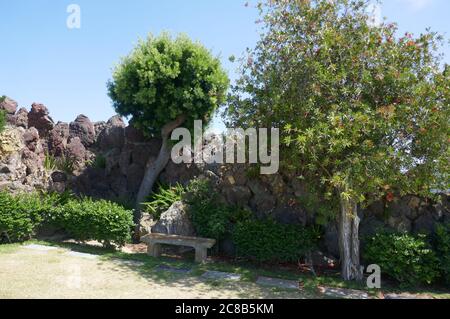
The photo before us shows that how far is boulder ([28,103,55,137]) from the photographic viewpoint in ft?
53.8

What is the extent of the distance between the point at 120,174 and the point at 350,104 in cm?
1063

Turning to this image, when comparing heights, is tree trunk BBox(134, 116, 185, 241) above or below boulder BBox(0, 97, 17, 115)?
below

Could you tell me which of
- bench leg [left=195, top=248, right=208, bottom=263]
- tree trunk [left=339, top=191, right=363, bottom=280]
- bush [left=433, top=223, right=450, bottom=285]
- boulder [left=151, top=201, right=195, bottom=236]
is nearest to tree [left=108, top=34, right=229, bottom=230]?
boulder [left=151, top=201, right=195, bottom=236]

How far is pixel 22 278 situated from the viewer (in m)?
6.59

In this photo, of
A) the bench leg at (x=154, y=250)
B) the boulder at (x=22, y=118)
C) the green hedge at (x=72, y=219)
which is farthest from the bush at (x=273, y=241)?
the boulder at (x=22, y=118)

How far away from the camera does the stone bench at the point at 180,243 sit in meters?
8.87

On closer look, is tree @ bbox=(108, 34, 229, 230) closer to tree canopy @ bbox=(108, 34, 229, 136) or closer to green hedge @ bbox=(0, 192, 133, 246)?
tree canopy @ bbox=(108, 34, 229, 136)

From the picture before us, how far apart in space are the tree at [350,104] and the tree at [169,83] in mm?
3643

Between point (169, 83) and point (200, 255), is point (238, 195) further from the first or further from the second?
point (169, 83)

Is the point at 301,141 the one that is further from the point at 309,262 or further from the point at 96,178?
the point at 96,178

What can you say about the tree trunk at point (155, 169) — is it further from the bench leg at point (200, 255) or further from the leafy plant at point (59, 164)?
the bench leg at point (200, 255)

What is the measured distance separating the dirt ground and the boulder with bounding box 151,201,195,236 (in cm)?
184

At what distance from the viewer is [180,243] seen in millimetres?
9055
